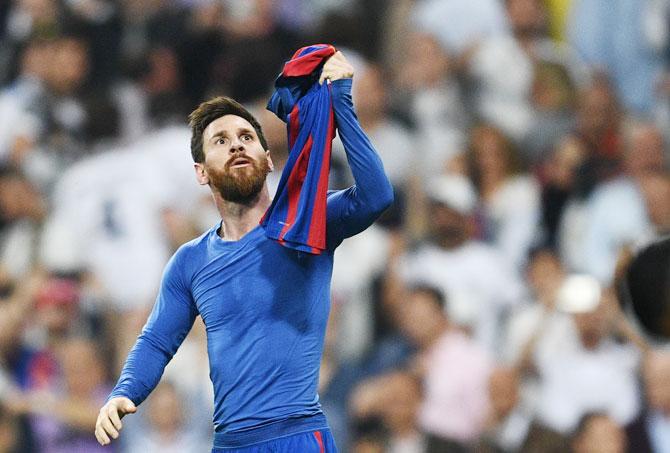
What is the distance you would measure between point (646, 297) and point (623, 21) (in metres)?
6.00

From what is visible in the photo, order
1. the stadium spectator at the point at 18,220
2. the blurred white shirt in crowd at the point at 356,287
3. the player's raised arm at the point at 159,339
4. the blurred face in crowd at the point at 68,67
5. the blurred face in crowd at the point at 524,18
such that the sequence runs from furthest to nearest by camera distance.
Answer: the blurred face in crowd at the point at 68,67 < the stadium spectator at the point at 18,220 < the blurred face in crowd at the point at 524,18 < the blurred white shirt in crowd at the point at 356,287 < the player's raised arm at the point at 159,339

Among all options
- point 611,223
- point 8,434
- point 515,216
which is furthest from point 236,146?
point 8,434

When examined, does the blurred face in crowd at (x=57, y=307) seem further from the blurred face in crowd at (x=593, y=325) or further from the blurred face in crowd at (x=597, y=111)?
the blurred face in crowd at (x=597, y=111)

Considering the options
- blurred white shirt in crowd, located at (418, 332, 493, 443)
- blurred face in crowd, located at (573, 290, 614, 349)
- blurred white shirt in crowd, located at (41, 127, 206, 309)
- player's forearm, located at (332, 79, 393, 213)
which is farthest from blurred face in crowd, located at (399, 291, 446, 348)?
player's forearm, located at (332, 79, 393, 213)

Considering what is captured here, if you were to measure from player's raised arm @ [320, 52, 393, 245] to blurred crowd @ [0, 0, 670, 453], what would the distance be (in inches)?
146

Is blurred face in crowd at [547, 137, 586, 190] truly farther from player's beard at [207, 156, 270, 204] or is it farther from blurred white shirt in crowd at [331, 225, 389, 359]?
player's beard at [207, 156, 270, 204]

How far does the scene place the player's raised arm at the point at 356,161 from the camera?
12.8 feet

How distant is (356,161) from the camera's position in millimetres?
3910

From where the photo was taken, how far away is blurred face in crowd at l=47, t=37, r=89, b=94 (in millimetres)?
9141

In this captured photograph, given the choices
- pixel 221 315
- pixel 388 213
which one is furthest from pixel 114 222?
pixel 221 315

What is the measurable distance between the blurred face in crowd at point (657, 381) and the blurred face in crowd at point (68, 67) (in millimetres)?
4788

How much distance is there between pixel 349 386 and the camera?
7.96 m

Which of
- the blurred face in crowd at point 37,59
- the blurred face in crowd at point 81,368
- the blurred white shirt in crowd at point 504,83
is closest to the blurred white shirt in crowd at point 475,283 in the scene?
the blurred white shirt in crowd at point 504,83

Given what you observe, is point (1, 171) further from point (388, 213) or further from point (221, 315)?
point (221, 315)
